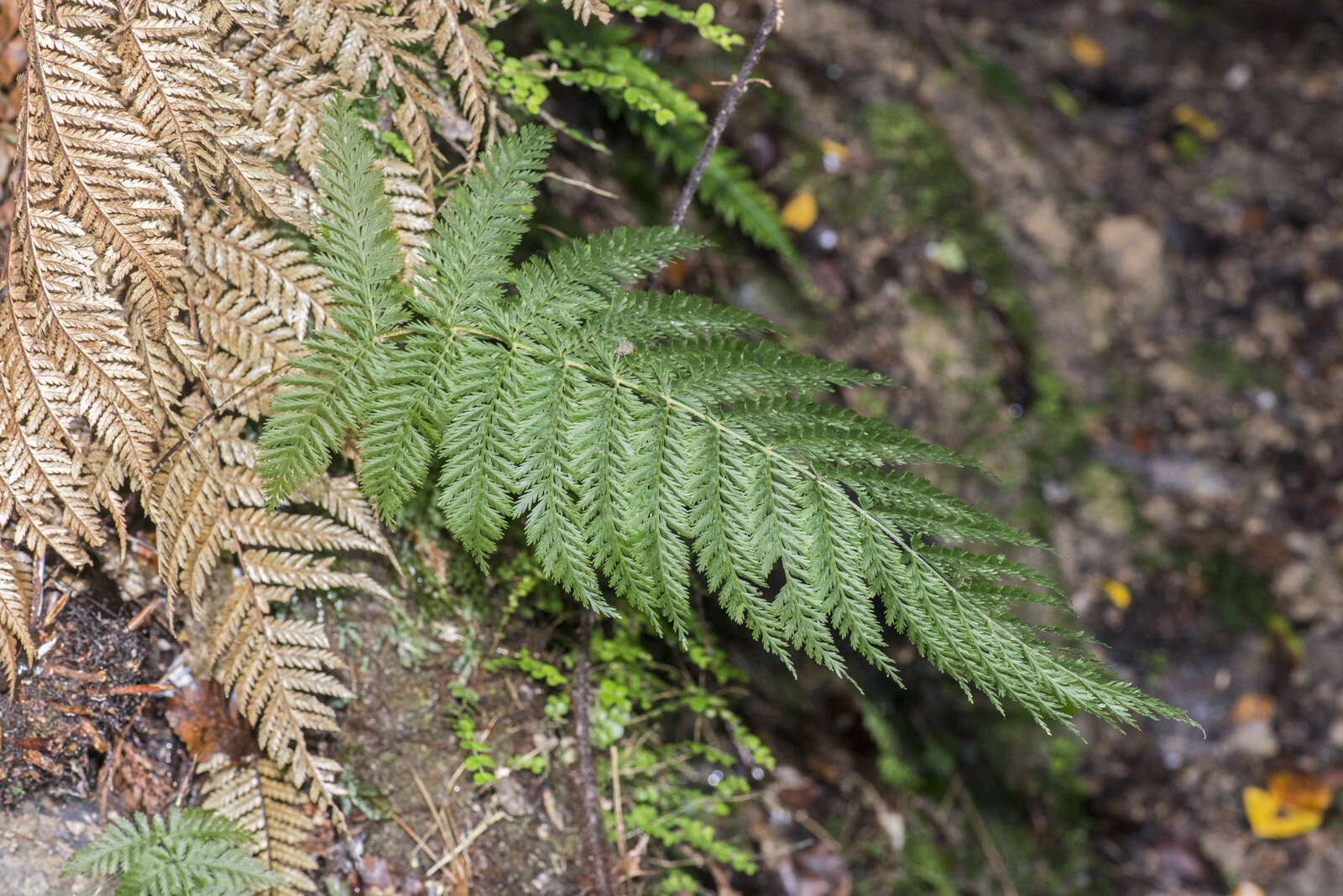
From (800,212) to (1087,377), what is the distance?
1.70m

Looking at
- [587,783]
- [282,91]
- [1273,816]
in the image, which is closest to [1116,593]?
[1273,816]

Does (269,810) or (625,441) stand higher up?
(625,441)

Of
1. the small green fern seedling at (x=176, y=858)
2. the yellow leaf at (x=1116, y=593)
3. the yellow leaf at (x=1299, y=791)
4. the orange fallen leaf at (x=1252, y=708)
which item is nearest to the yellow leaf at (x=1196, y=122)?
the yellow leaf at (x=1116, y=593)

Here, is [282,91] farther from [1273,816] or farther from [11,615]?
[1273,816]

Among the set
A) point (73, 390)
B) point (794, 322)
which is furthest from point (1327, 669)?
point (73, 390)

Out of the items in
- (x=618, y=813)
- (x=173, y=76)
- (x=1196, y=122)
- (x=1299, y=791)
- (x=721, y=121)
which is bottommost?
(x=618, y=813)

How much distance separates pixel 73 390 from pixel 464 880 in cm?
149

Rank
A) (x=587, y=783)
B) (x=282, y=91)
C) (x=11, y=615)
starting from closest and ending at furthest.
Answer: (x=11, y=615) → (x=282, y=91) → (x=587, y=783)

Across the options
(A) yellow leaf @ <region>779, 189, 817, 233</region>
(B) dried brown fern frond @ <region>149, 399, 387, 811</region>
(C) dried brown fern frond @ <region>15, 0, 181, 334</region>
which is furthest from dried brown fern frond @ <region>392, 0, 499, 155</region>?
(A) yellow leaf @ <region>779, 189, 817, 233</region>

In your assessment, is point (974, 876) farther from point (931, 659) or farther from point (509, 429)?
point (509, 429)

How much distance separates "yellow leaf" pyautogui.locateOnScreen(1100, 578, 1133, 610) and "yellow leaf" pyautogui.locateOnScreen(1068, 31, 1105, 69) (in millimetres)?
2931

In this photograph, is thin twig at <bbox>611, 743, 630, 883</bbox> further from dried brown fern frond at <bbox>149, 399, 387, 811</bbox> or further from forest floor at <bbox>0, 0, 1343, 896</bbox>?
dried brown fern frond at <bbox>149, 399, 387, 811</bbox>

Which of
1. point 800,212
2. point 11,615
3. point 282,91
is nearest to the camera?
point 11,615

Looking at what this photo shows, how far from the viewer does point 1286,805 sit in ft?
12.4
